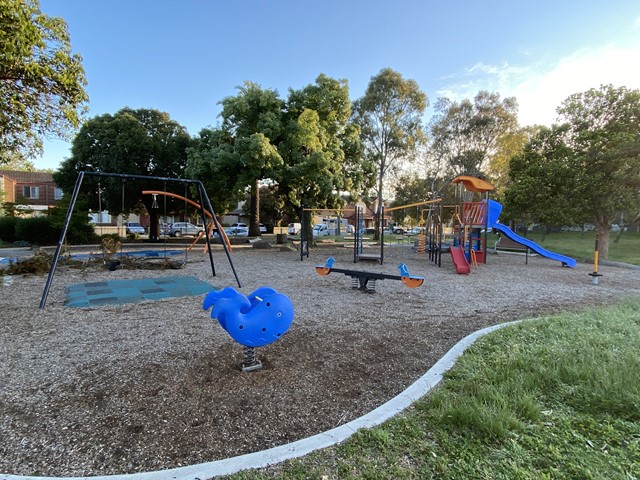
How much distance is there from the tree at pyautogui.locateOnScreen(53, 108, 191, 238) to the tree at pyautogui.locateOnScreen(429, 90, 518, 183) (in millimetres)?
19622

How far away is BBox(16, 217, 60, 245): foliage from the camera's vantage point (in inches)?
781

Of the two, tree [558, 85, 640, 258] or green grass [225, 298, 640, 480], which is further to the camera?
tree [558, 85, 640, 258]

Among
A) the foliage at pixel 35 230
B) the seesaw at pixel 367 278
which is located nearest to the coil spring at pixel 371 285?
the seesaw at pixel 367 278

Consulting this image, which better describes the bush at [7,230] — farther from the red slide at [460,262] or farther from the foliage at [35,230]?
the red slide at [460,262]

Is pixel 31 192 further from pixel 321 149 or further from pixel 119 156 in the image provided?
pixel 321 149

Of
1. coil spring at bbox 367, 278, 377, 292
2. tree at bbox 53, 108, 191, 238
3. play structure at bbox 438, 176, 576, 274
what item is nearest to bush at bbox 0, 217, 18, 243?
tree at bbox 53, 108, 191, 238

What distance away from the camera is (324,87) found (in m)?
18.6

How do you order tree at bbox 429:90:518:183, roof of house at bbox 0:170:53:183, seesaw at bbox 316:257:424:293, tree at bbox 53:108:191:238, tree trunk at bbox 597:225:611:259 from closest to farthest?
1. seesaw at bbox 316:257:424:293
2. tree trunk at bbox 597:225:611:259
3. tree at bbox 53:108:191:238
4. tree at bbox 429:90:518:183
5. roof of house at bbox 0:170:53:183

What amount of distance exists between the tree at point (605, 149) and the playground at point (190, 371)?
26.0ft

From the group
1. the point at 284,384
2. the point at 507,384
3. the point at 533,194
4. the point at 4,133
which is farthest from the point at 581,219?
the point at 4,133

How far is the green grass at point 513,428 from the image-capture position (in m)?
1.93

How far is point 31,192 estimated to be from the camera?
4009 cm

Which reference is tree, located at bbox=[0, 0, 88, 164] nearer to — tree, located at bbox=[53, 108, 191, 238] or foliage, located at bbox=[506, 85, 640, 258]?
tree, located at bbox=[53, 108, 191, 238]

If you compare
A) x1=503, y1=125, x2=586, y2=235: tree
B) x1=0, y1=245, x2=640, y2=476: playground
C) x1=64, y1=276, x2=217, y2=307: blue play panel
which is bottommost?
x1=64, y1=276, x2=217, y2=307: blue play panel
